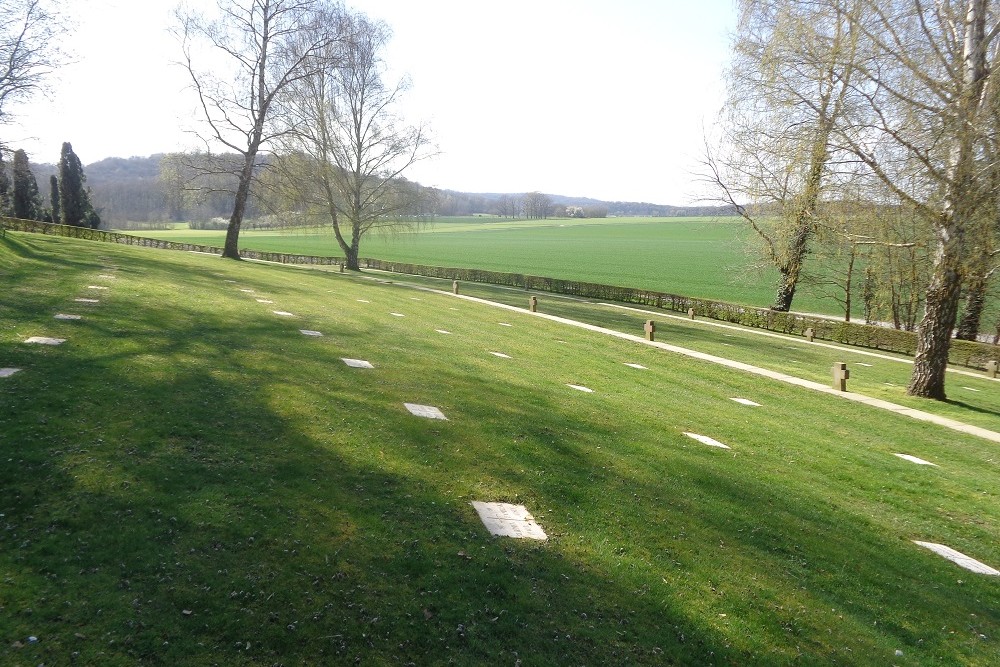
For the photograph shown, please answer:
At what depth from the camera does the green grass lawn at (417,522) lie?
11.8ft

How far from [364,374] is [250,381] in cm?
176

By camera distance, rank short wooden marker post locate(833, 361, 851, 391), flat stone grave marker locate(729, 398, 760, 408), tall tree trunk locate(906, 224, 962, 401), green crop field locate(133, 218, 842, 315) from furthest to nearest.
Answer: green crop field locate(133, 218, 842, 315)
short wooden marker post locate(833, 361, 851, 391)
tall tree trunk locate(906, 224, 962, 401)
flat stone grave marker locate(729, 398, 760, 408)

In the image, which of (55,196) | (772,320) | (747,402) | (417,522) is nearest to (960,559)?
(417,522)

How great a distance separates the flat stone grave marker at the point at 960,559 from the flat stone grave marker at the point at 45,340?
10216 millimetres

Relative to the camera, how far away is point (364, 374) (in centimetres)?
913

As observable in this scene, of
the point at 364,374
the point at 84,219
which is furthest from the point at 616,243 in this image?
the point at 364,374

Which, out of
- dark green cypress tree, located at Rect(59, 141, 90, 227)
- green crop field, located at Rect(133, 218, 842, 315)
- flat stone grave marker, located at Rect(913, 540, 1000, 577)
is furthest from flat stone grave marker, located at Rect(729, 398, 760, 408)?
dark green cypress tree, located at Rect(59, 141, 90, 227)

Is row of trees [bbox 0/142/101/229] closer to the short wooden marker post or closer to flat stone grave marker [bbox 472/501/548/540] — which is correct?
the short wooden marker post

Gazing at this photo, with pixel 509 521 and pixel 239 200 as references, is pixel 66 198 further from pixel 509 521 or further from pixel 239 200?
pixel 509 521

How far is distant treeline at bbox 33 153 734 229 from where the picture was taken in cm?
3150

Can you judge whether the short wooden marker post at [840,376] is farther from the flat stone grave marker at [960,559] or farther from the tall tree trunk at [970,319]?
the tall tree trunk at [970,319]

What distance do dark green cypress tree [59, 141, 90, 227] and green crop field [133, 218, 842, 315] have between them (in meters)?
17.1

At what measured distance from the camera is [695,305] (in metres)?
36.1

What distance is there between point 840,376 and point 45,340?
15.8 m
